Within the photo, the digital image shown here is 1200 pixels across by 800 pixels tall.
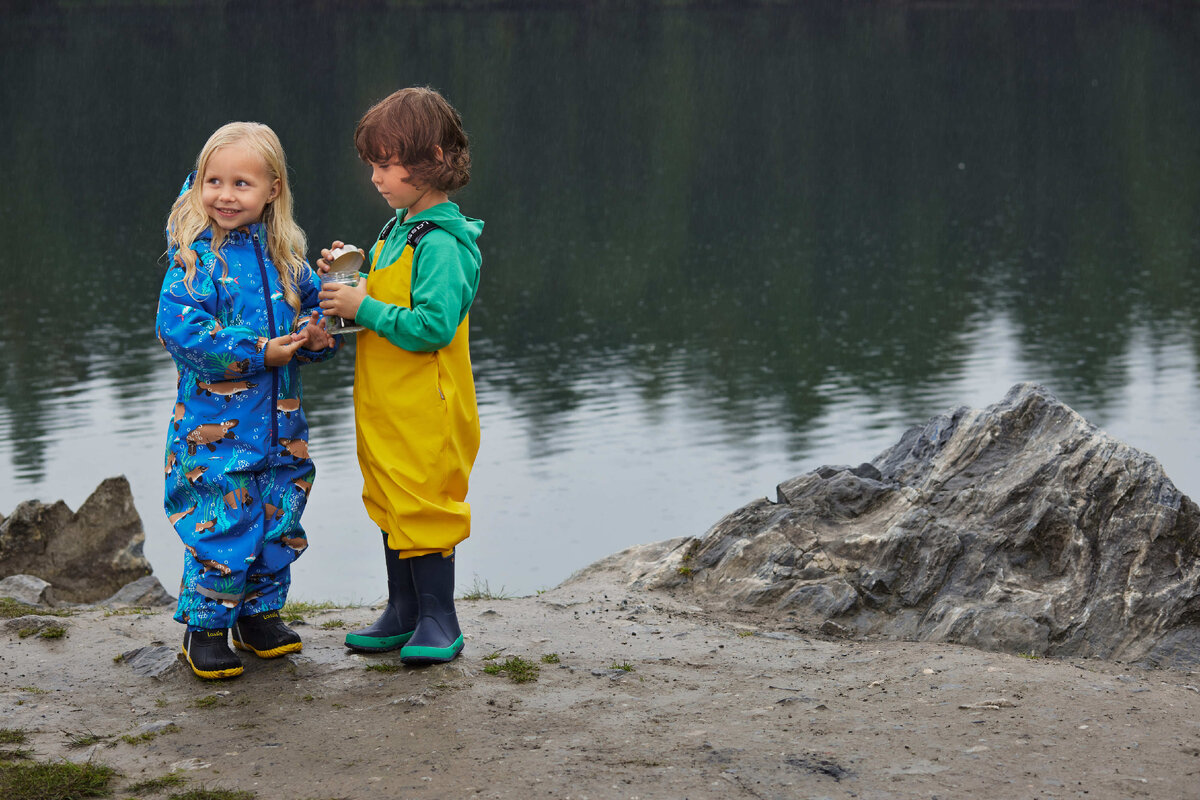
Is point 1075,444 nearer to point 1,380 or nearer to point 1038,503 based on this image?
point 1038,503

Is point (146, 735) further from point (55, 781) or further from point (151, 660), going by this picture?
point (151, 660)

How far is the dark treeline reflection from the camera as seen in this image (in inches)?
763

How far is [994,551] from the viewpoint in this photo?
6379 millimetres

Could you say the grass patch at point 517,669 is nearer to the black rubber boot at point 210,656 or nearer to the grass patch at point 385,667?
the grass patch at point 385,667

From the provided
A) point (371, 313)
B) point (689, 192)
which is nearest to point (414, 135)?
point (371, 313)

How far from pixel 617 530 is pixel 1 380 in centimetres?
888

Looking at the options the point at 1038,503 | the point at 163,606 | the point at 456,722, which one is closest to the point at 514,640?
the point at 456,722

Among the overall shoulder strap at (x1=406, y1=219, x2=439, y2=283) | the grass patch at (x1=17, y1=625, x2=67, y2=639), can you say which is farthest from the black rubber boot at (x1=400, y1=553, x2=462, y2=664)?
the grass patch at (x1=17, y1=625, x2=67, y2=639)

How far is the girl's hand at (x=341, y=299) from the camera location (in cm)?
469

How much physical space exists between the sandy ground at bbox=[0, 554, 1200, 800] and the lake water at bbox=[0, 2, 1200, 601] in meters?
4.66

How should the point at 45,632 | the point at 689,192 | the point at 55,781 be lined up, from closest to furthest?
the point at 55,781 → the point at 45,632 → the point at 689,192

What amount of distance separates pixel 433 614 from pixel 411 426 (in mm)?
686

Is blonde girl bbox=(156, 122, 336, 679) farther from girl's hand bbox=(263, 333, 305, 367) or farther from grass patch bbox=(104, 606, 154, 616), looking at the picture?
grass patch bbox=(104, 606, 154, 616)

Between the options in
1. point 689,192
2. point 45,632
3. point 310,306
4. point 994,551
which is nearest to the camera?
point 310,306
